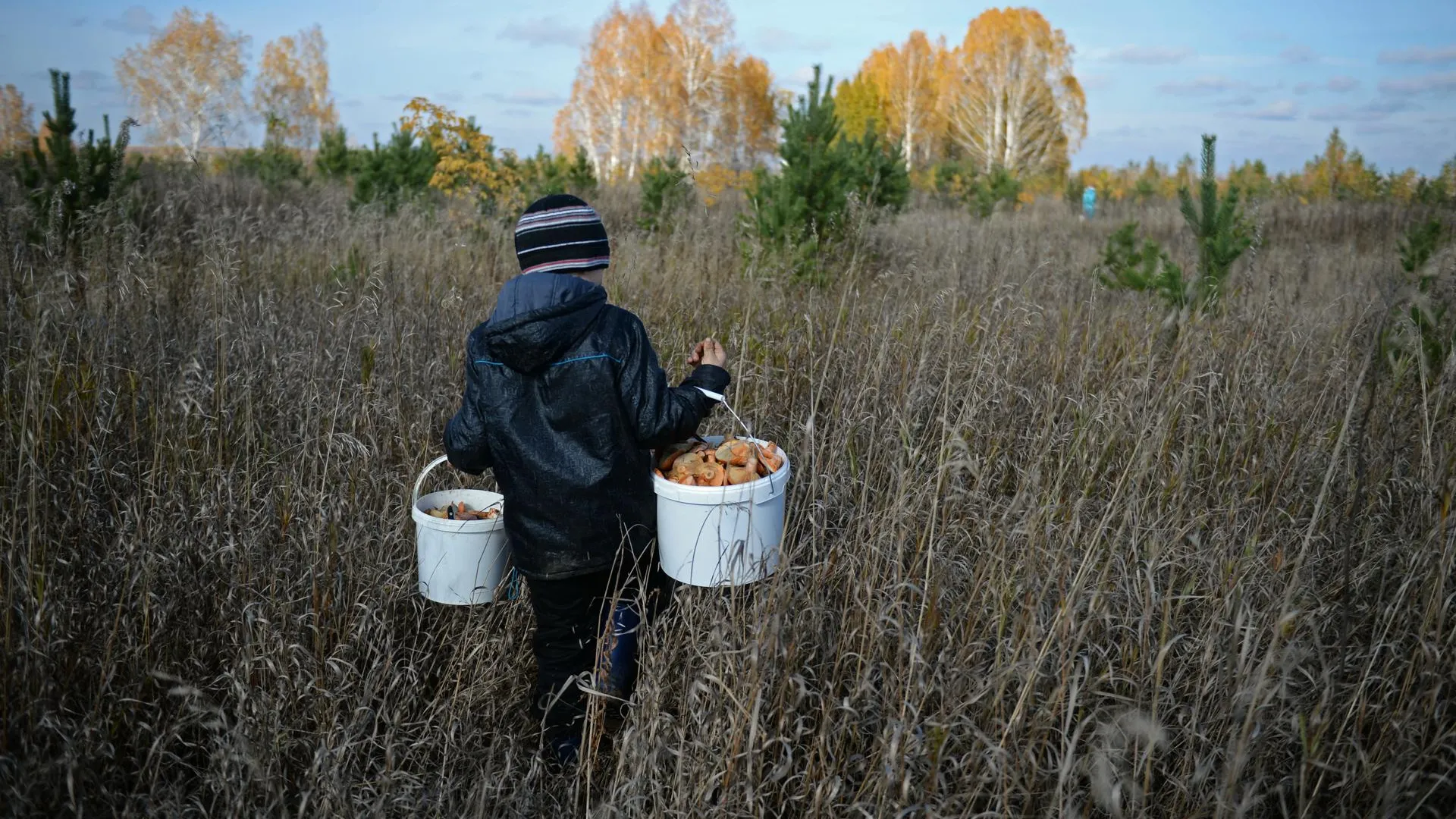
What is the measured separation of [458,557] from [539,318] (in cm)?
68

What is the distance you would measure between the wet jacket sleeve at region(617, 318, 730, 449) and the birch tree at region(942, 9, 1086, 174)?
37.4m

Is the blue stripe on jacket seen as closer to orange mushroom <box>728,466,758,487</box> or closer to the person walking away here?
the person walking away

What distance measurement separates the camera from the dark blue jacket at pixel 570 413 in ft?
6.01

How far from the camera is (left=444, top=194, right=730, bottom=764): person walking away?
1.84 m

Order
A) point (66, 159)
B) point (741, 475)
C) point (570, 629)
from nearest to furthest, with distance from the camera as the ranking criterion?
point (741, 475) < point (570, 629) < point (66, 159)

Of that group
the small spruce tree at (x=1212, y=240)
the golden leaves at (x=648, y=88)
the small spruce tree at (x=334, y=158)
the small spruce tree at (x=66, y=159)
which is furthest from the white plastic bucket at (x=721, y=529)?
the golden leaves at (x=648, y=88)

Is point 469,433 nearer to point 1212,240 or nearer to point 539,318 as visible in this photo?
point 539,318

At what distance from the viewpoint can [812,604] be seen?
1.88 meters

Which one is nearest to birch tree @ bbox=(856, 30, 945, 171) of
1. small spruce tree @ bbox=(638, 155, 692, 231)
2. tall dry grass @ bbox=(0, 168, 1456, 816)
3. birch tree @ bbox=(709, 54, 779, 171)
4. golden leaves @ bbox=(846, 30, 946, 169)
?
golden leaves @ bbox=(846, 30, 946, 169)

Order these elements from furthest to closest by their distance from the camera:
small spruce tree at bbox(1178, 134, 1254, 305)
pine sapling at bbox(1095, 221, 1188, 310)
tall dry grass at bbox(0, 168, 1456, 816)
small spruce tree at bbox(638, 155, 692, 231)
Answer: small spruce tree at bbox(638, 155, 692, 231), pine sapling at bbox(1095, 221, 1188, 310), small spruce tree at bbox(1178, 134, 1254, 305), tall dry grass at bbox(0, 168, 1456, 816)

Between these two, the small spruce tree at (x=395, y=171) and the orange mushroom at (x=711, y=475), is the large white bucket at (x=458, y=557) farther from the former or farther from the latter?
the small spruce tree at (x=395, y=171)

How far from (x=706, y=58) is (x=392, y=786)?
3873 cm

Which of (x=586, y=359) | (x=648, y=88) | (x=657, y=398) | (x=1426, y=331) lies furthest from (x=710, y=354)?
(x=648, y=88)

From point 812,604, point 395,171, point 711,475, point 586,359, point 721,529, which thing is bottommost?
point 812,604
